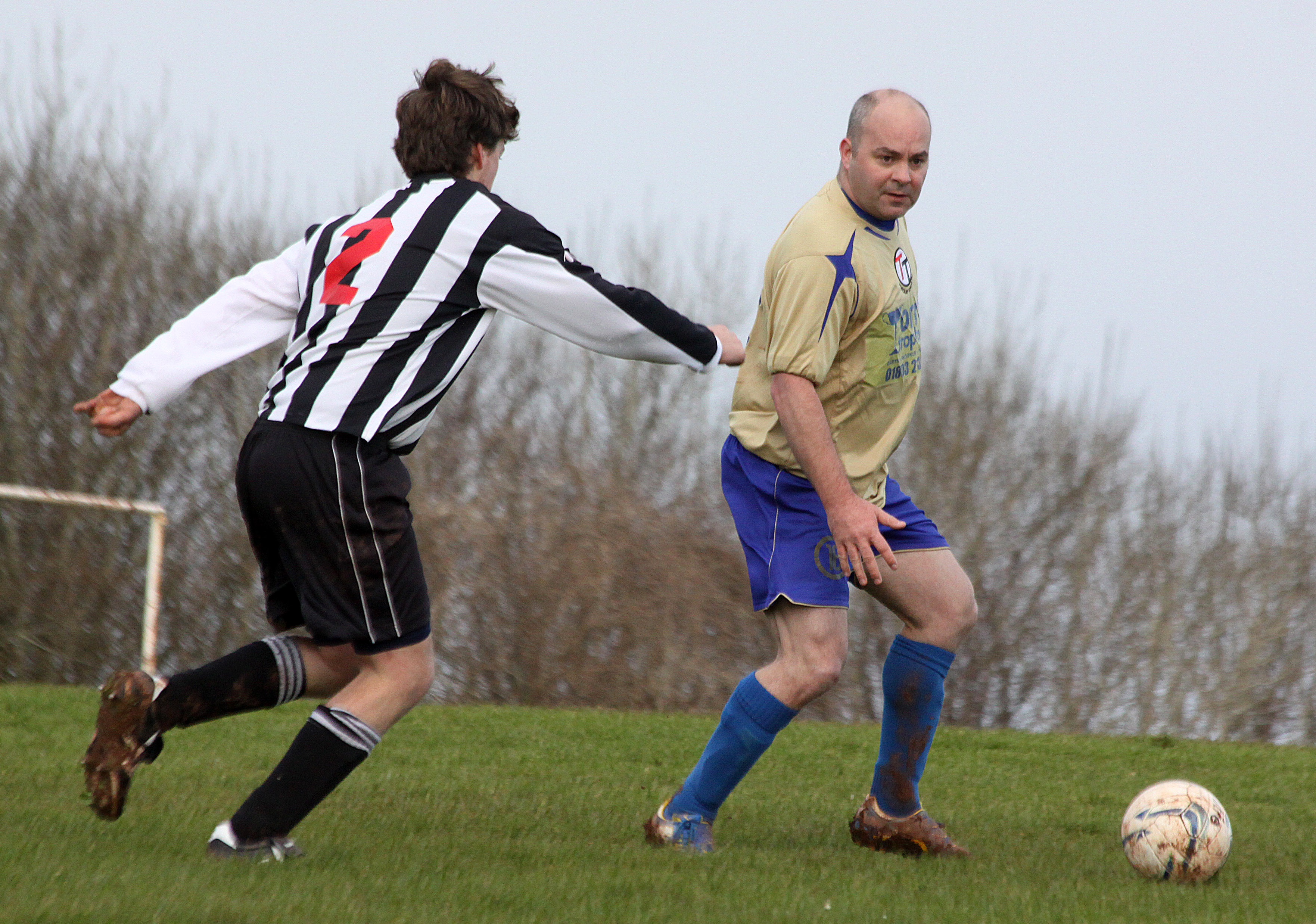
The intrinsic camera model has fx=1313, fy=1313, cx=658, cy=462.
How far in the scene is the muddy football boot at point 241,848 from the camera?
3076mm

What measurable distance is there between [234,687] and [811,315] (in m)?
1.76

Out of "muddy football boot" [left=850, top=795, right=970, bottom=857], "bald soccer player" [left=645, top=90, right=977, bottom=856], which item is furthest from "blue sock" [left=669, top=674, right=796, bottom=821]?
"muddy football boot" [left=850, top=795, right=970, bottom=857]

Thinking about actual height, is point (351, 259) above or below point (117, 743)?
above

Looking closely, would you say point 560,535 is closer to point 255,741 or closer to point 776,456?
point 255,741

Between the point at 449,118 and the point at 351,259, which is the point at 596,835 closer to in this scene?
the point at 351,259

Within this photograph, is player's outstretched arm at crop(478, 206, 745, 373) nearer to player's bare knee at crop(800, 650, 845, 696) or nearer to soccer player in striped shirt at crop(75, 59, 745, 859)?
soccer player in striped shirt at crop(75, 59, 745, 859)

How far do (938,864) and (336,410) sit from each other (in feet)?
6.63

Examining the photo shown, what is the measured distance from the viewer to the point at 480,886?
3.01 m

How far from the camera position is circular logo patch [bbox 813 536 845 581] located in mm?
3650

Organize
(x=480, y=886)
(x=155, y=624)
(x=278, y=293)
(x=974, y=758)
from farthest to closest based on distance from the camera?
1. (x=155, y=624)
2. (x=974, y=758)
3. (x=278, y=293)
4. (x=480, y=886)

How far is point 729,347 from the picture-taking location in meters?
3.34

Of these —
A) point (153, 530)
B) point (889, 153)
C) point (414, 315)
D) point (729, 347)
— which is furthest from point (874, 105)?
point (153, 530)

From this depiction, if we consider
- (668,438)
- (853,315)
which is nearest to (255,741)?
(853,315)

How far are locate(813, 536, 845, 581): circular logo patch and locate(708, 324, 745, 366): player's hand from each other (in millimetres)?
602
